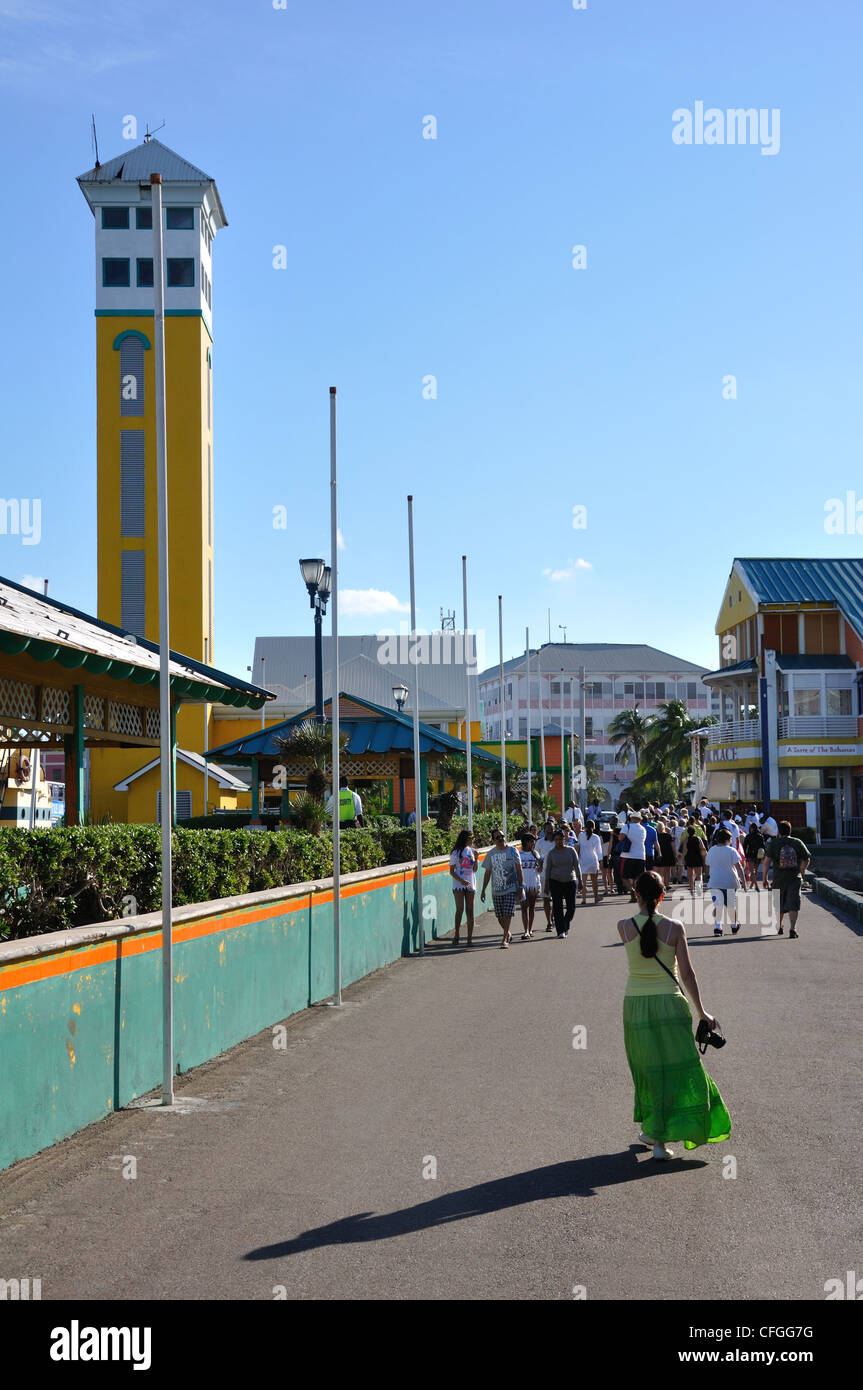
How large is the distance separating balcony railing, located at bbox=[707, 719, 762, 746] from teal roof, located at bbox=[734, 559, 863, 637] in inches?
219

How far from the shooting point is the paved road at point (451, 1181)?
5453 mm

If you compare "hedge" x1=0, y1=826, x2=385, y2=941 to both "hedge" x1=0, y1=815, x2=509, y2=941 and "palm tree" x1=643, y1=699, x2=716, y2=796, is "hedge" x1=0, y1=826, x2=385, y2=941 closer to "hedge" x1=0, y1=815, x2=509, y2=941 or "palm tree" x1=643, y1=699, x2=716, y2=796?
"hedge" x1=0, y1=815, x2=509, y2=941

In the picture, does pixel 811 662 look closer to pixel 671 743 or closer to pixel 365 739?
pixel 365 739

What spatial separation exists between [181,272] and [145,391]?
445cm

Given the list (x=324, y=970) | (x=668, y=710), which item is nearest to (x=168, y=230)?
(x=324, y=970)

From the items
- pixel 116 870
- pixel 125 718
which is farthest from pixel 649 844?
pixel 116 870

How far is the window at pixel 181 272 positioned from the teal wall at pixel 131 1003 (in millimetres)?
40653

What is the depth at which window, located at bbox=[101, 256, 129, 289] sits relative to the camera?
50844mm

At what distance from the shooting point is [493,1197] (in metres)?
6.59

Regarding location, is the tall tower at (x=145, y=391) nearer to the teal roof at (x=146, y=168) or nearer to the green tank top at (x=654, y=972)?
the teal roof at (x=146, y=168)

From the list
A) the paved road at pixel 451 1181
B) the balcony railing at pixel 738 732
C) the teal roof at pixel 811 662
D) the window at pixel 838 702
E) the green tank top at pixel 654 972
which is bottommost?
the paved road at pixel 451 1181

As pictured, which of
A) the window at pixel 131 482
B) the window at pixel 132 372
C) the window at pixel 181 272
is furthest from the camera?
the window at pixel 131 482

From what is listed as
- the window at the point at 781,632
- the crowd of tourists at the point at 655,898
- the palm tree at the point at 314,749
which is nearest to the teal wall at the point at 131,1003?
the crowd of tourists at the point at 655,898
